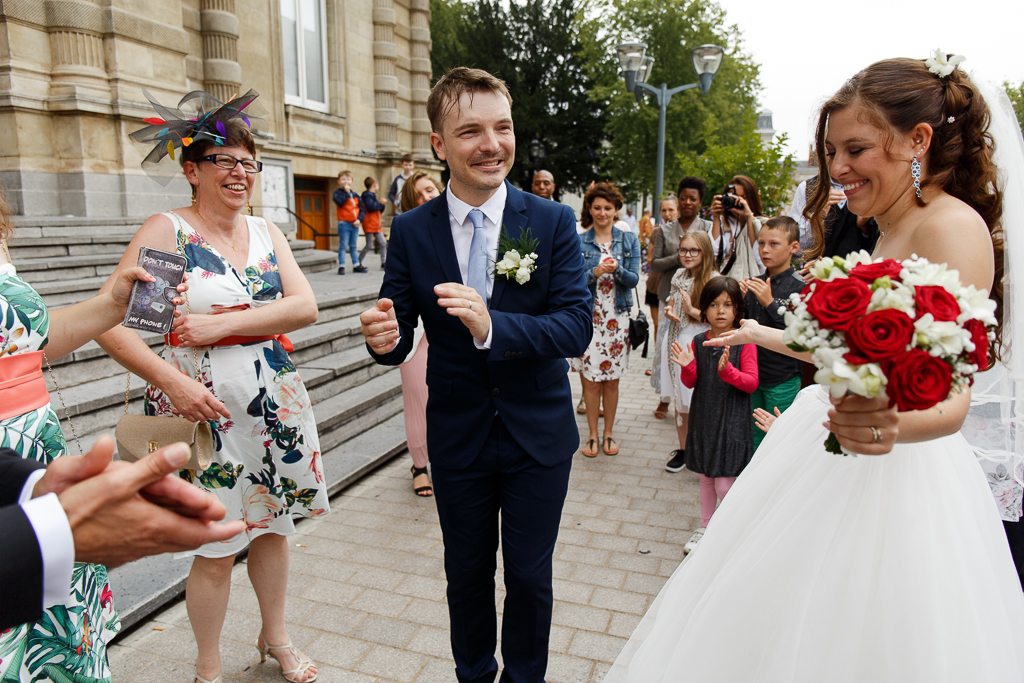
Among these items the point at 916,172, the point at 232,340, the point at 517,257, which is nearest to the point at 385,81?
the point at 232,340

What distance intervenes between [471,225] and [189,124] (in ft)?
4.29

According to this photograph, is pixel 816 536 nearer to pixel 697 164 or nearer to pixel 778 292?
pixel 778 292

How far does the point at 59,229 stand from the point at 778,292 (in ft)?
24.6

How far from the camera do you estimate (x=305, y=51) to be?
1487 centimetres

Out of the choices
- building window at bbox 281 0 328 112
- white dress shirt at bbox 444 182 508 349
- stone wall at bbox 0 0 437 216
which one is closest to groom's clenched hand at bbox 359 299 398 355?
white dress shirt at bbox 444 182 508 349

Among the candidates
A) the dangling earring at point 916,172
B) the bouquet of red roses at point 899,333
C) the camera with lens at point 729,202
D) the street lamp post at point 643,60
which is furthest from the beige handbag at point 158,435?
the street lamp post at point 643,60

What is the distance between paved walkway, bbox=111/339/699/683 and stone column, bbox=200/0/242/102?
32.8 feet

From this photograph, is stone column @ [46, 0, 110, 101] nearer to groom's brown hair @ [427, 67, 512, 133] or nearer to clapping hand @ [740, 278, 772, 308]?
groom's brown hair @ [427, 67, 512, 133]

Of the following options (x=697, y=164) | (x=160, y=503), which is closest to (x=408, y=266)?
(x=160, y=503)

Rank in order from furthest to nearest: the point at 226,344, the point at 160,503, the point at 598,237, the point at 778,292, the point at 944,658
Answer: the point at 598,237 < the point at 778,292 < the point at 226,344 < the point at 944,658 < the point at 160,503

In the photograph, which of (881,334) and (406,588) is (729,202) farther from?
(881,334)

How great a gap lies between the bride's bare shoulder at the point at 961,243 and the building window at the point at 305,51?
15.0 m

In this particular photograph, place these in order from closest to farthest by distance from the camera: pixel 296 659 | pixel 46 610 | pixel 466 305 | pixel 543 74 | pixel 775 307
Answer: pixel 46 610 < pixel 466 305 < pixel 296 659 < pixel 775 307 < pixel 543 74

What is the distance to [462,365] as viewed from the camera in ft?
7.81
